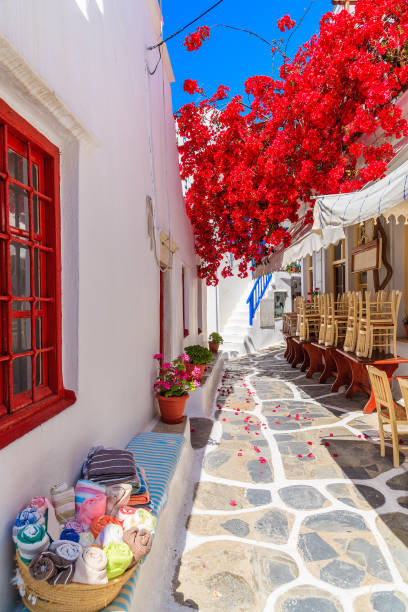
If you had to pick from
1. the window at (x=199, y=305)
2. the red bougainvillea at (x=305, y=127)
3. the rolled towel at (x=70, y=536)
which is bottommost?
the rolled towel at (x=70, y=536)

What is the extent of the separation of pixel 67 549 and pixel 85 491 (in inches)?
23.1

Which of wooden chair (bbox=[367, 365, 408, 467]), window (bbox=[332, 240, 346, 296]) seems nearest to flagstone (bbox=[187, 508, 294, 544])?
wooden chair (bbox=[367, 365, 408, 467])

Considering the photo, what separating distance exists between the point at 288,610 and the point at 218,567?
0.59 m

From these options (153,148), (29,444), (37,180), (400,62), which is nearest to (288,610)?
(29,444)

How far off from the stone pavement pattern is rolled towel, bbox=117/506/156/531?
2.70 ft

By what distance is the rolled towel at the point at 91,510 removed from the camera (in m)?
2.07

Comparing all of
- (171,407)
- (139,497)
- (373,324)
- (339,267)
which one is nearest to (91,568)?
(139,497)

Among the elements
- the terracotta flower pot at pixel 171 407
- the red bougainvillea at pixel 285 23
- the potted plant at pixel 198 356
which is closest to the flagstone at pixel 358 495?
the terracotta flower pot at pixel 171 407

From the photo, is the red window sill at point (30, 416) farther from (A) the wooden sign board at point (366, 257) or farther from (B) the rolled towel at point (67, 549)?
(A) the wooden sign board at point (366, 257)

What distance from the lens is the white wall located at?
6.51 feet

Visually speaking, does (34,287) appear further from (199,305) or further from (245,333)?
(245,333)

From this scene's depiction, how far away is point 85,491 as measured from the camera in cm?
227

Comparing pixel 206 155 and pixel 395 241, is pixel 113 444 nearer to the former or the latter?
pixel 206 155

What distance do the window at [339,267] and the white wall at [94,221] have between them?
8573mm
